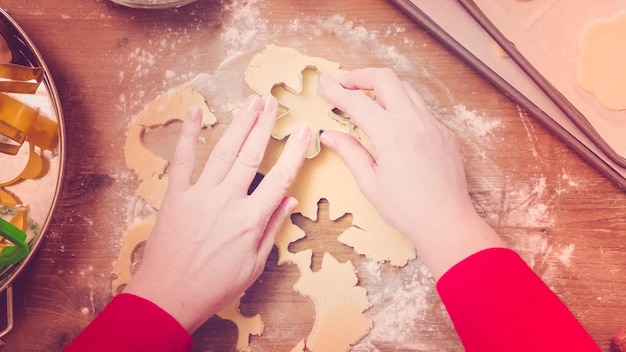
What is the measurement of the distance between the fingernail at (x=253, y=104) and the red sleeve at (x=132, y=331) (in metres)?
0.35

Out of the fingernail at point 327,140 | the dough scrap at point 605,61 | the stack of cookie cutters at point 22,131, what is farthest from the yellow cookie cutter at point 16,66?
the dough scrap at point 605,61

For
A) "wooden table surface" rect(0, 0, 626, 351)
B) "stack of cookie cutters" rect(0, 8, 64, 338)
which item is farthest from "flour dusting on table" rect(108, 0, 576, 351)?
"stack of cookie cutters" rect(0, 8, 64, 338)

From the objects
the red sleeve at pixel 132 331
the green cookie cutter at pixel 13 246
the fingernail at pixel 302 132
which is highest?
the fingernail at pixel 302 132

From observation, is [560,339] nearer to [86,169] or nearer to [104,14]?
[86,169]

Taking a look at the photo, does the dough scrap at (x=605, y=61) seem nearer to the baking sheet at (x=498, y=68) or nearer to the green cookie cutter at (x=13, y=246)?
the baking sheet at (x=498, y=68)

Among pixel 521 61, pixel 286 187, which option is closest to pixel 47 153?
pixel 286 187

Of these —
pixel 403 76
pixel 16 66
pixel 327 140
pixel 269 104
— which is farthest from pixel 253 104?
pixel 16 66

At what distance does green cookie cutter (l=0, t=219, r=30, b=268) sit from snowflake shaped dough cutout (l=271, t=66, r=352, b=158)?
43cm

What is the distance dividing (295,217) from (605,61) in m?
0.61

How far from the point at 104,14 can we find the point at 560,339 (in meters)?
0.91

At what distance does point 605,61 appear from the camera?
903mm

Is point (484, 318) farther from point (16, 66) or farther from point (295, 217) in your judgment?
point (16, 66)

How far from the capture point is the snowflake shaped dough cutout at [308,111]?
0.89 meters

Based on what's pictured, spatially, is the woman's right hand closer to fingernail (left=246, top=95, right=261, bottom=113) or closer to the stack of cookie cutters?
fingernail (left=246, top=95, right=261, bottom=113)
